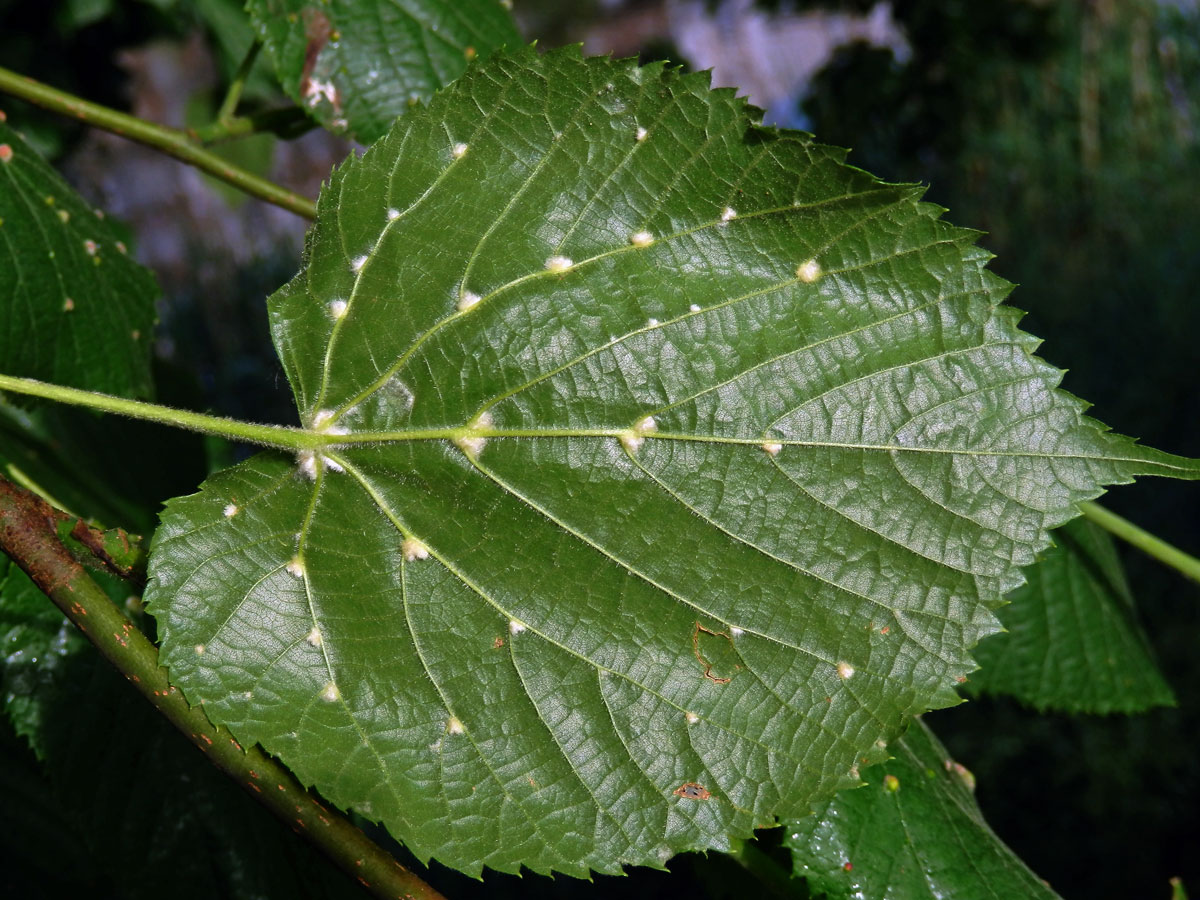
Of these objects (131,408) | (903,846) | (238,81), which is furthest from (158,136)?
(903,846)

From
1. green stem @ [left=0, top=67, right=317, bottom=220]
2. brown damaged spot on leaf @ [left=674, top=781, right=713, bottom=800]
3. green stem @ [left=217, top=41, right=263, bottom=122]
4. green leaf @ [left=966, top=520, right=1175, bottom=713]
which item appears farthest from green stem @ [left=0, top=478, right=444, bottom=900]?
green leaf @ [left=966, top=520, right=1175, bottom=713]

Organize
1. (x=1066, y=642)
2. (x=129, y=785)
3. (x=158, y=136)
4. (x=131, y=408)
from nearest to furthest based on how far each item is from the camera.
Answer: (x=131, y=408), (x=129, y=785), (x=158, y=136), (x=1066, y=642)

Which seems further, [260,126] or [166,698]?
[260,126]

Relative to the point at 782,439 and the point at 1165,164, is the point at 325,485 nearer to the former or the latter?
Result: the point at 782,439

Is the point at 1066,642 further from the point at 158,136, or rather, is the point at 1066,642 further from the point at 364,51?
the point at 158,136

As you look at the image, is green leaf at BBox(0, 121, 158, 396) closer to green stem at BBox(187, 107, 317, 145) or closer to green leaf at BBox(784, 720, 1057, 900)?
green stem at BBox(187, 107, 317, 145)

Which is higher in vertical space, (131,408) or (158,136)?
(158,136)
